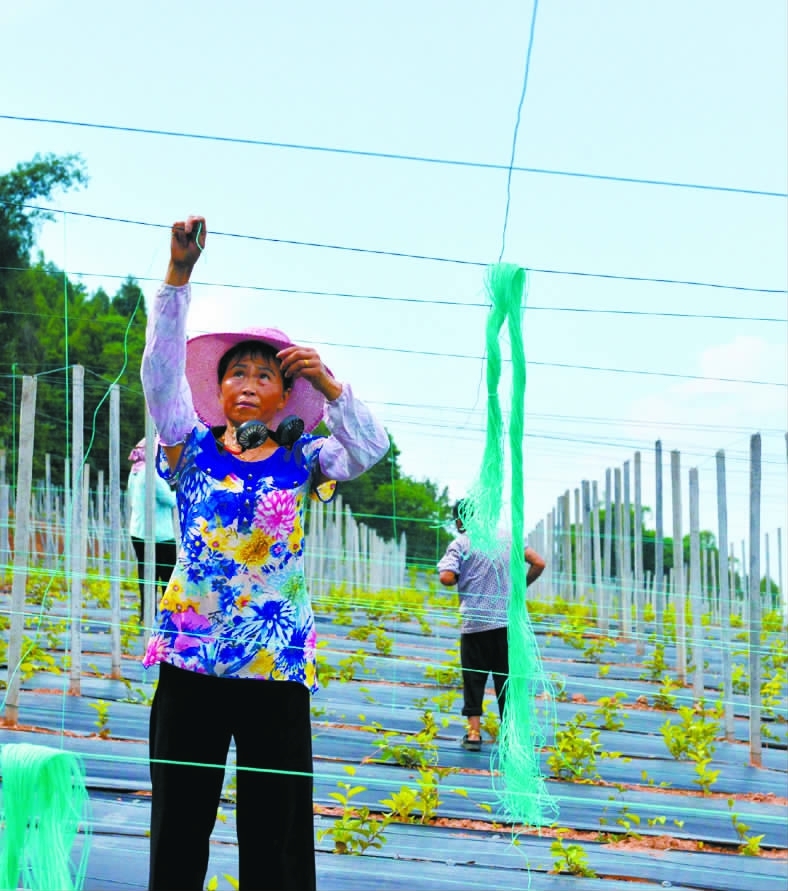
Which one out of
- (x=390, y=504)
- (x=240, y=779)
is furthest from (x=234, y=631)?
(x=390, y=504)

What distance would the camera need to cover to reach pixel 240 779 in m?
2.14

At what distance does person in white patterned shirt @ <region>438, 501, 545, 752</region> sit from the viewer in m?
5.13

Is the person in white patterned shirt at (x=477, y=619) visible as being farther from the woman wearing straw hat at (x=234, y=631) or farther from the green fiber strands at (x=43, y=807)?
the green fiber strands at (x=43, y=807)

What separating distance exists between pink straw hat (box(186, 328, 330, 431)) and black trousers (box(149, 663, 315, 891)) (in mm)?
538

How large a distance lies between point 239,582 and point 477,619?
10.1 ft

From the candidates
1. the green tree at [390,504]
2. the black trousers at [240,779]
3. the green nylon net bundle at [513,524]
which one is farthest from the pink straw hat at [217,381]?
the green tree at [390,504]

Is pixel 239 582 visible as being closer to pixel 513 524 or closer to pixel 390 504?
pixel 513 524

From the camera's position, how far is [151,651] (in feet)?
7.15

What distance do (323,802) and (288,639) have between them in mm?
2222

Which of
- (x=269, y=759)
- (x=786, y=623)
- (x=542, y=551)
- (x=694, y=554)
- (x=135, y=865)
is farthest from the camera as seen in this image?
(x=542, y=551)

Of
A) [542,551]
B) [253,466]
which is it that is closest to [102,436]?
[542,551]

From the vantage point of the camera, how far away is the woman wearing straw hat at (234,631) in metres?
2.12

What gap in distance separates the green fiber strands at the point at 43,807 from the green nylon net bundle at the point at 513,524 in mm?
725

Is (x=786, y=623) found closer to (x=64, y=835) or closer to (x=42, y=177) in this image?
(x=64, y=835)
